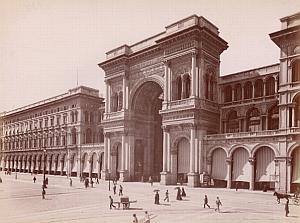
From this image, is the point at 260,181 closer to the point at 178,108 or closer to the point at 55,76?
the point at 178,108

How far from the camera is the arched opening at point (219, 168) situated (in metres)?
26.2

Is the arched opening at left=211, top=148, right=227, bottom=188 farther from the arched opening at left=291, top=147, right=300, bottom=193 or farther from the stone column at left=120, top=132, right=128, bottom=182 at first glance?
the stone column at left=120, top=132, right=128, bottom=182

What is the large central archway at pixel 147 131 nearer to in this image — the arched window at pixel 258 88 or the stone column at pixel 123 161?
the stone column at pixel 123 161

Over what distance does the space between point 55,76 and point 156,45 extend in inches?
613

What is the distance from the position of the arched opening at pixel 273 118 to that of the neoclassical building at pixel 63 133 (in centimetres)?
2149

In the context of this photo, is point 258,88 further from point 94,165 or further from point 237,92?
point 94,165

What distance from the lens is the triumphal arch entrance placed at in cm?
2702

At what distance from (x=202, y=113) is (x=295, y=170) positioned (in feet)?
27.2

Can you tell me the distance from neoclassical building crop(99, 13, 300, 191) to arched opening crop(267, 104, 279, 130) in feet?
0.25

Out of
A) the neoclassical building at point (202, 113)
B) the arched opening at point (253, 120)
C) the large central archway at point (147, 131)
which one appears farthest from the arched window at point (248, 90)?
the large central archway at point (147, 131)

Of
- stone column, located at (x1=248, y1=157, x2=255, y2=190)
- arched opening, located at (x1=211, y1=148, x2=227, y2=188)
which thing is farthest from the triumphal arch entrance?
stone column, located at (x1=248, y1=157, x2=255, y2=190)

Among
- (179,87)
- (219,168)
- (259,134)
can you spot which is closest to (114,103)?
(179,87)

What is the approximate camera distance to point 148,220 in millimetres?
12820

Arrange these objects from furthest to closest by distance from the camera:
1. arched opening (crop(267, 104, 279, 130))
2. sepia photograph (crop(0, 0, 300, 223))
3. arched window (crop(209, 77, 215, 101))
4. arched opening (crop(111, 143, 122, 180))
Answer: arched opening (crop(111, 143, 122, 180))
arched window (crop(209, 77, 215, 101))
arched opening (crop(267, 104, 279, 130))
sepia photograph (crop(0, 0, 300, 223))
